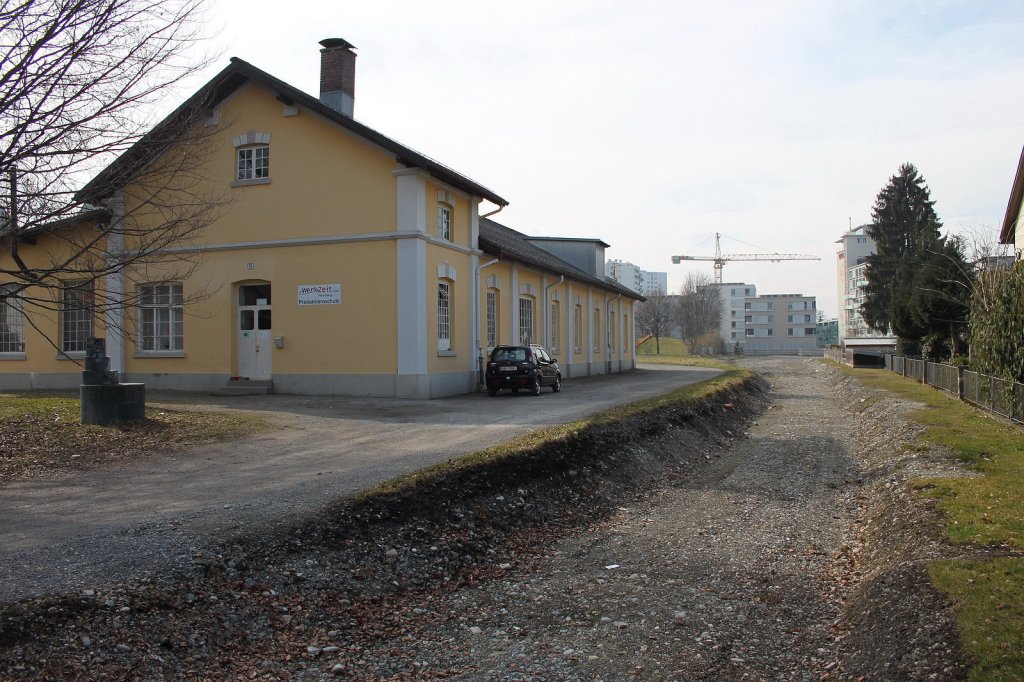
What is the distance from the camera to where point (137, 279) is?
75.1 ft

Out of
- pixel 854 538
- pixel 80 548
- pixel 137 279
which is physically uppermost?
pixel 137 279

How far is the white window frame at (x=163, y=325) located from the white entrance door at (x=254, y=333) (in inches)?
72.4

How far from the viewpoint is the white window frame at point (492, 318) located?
86.0 ft

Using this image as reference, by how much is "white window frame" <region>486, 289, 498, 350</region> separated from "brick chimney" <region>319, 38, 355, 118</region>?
707 cm

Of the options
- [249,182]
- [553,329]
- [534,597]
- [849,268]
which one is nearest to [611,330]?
[553,329]

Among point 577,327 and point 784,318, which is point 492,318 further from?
point 784,318

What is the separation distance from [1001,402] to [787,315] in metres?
124

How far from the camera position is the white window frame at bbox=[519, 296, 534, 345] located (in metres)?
29.1

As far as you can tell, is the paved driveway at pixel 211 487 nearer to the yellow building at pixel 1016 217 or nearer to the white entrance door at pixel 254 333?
the white entrance door at pixel 254 333

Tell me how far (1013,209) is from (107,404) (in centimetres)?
3694

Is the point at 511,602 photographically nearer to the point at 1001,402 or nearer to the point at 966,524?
the point at 966,524

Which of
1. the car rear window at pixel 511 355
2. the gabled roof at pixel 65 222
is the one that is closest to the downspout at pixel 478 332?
the car rear window at pixel 511 355

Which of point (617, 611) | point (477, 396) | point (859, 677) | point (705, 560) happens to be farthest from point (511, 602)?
point (477, 396)

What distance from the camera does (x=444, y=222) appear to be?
908 inches
